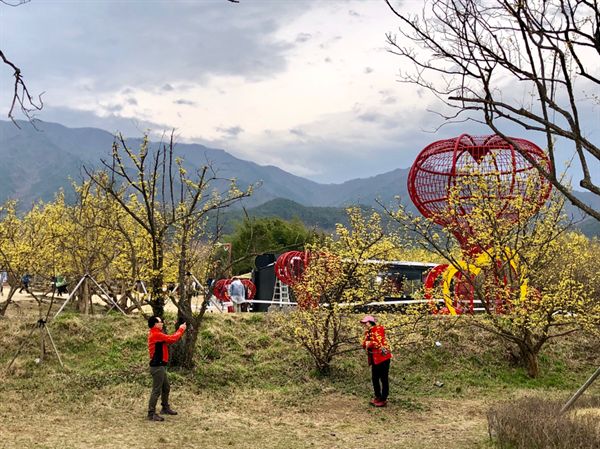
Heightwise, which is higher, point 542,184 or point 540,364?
point 542,184

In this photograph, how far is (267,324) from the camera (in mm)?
13156

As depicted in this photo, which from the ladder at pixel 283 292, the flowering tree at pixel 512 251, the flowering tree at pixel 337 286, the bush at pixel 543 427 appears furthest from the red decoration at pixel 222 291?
the bush at pixel 543 427

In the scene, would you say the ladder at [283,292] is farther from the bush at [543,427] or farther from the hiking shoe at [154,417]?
the bush at [543,427]

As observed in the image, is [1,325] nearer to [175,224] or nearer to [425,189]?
[175,224]

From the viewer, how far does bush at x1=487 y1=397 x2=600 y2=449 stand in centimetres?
523

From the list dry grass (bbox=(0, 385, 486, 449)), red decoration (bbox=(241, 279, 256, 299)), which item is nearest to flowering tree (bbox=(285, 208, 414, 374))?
dry grass (bbox=(0, 385, 486, 449))

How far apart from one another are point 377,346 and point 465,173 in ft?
15.0

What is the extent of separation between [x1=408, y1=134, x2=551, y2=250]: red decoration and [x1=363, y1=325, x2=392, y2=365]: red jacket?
11.8ft

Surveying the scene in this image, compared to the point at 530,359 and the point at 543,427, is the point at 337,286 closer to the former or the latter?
the point at 530,359

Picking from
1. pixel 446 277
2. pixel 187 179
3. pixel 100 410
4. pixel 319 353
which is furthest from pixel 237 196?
pixel 446 277

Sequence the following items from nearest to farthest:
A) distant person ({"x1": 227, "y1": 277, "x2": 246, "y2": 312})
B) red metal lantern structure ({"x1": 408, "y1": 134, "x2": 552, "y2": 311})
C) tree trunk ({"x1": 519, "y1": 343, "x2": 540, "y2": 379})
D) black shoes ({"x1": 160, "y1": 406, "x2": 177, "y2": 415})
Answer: black shoes ({"x1": 160, "y1": 406, "x2": 177, "y2": 415}), red metal lantern structure ({"x1": 408, "y1": 134, "x2": 552, "y2": 311}), tree trunk ({"x1": 519, "y1": 343, "x2": 540, "y2": 379}), distant person ({"x1": 227, "y1": 277, "x2": 246, "y2": 312})

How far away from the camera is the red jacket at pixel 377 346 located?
8555 millimetres

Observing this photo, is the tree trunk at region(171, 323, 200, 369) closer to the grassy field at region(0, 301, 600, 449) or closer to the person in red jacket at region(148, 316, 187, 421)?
the grassy field at region(0, 301, 600, 449)

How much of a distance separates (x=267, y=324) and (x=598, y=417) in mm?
8255
